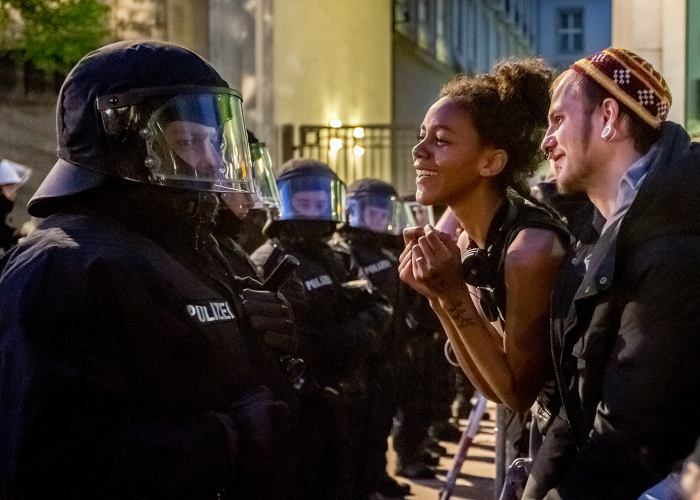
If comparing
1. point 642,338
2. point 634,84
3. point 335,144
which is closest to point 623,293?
point 642,338

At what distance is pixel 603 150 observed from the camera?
8.69 ft

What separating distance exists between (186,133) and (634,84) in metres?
1.10

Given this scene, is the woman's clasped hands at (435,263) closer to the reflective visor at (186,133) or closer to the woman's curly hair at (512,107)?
the woman's curly hair at (512,107)

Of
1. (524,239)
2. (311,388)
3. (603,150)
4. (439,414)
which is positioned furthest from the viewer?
(439,414)

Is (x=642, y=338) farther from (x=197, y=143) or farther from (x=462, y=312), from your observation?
(x=197, y=143)

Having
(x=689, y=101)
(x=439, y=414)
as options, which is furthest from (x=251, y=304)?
(x=439, y=414)

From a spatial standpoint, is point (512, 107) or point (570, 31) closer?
point (512, 107)

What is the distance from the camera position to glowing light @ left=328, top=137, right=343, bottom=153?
672 inches

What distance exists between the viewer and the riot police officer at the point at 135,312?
212 cm

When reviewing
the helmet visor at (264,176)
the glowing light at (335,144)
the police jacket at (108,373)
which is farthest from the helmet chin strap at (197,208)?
the glowing light at (335,144)

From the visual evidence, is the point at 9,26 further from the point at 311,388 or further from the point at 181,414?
the point at 181,414

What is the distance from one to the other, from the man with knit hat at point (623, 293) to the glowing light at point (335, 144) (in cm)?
1425

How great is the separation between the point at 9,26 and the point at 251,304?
9386 millimetres

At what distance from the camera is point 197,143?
2561 millimetres
